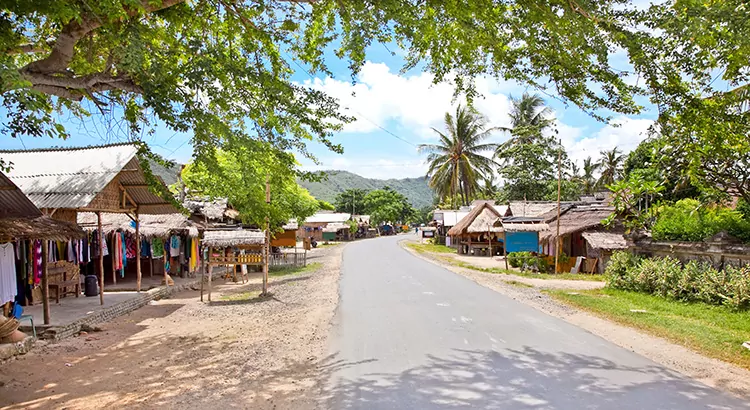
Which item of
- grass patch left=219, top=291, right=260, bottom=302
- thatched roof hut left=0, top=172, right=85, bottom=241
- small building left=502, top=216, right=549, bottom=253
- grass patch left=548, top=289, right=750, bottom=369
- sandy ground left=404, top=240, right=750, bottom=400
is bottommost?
grass patch left=548, top=289, right=750, bottom=369

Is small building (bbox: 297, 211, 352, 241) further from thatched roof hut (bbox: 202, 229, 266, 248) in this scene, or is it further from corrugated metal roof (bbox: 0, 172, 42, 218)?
corrugated metal roof (bbox: 0, 172, 42, 218)

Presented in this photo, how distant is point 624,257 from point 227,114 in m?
12.9

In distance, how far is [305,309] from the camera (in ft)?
42.6

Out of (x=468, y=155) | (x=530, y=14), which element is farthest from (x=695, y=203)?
(x=468, y=155)

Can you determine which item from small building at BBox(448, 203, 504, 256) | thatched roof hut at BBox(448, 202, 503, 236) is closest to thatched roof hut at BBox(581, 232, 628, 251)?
small building at BBox(448, 203, 504, 256)

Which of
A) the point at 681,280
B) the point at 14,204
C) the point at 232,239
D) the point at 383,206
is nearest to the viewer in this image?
the point at 14,204

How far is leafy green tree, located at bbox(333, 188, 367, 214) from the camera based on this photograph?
100300mm

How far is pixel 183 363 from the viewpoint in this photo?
25.7ft

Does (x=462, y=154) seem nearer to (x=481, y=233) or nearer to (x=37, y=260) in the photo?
(x=481, y=233)

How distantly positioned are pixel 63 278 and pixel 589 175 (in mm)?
57062

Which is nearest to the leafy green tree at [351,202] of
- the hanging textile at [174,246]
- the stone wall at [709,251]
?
the hanging textile at [174,246]

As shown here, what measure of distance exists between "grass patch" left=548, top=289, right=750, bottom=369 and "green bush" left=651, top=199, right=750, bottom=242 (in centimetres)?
188

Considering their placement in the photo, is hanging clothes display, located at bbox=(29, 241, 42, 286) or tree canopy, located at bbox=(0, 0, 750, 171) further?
hanging clothes display, located at bbox=(29, 241, 42, 286)

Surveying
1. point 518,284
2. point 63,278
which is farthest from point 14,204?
point 518,284
